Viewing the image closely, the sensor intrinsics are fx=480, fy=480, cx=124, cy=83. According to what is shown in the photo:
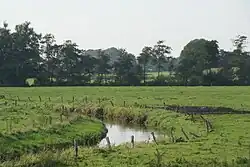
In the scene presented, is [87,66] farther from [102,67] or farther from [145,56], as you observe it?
[145,56]

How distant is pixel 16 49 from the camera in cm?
13600

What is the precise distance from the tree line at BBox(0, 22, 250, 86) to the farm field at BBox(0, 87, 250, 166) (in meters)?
50.6

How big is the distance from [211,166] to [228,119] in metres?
24.3

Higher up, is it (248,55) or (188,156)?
(248,55)

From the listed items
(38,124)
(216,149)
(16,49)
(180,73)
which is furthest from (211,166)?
(16,49)

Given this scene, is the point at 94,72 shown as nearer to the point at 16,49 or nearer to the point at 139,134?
the point at 16,49

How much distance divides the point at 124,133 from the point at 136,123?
6670 millimetres

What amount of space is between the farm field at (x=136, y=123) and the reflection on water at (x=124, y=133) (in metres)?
1.36

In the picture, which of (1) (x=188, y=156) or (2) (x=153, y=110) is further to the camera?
(2) (x=153, y=110)

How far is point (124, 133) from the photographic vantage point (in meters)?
50.1

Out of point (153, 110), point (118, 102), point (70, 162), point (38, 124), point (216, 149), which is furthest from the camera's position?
point (118, 102)

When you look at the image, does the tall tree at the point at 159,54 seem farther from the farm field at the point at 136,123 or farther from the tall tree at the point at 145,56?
the farm field at the point at 136,123

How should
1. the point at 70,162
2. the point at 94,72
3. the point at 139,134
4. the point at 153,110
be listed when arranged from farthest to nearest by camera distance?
the point at 94,72, the point at 153,110, the point at 139,134, the point at 70,162

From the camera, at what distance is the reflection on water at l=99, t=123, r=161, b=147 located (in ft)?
149
